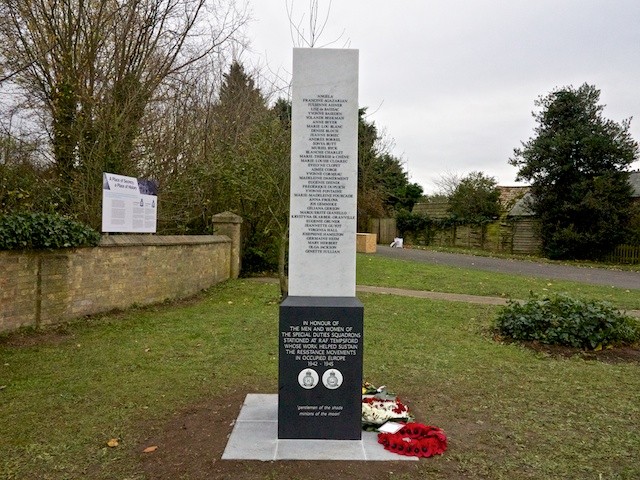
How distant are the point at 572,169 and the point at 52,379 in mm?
24974

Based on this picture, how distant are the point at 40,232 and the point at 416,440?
6263 mm

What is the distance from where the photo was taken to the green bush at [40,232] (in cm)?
711

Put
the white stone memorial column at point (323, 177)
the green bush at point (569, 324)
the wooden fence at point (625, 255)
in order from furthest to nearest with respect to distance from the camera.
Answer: the wooden fence at point (625, 255), the green bush at point (569, 324), the white stone memorial column at point (323, 177)

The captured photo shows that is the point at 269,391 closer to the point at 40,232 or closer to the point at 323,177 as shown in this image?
the point at 323,177

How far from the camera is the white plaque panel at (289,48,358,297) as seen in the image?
4062 mm

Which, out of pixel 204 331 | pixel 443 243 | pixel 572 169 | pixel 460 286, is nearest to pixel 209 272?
pixel 204 331

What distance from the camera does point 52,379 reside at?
17.8 feet

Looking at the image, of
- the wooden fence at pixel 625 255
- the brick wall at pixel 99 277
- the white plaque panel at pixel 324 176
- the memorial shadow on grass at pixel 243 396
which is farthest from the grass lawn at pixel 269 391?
the wooden fence at pixel 625 255

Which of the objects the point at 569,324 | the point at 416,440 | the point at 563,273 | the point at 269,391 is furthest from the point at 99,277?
the point at 563,273

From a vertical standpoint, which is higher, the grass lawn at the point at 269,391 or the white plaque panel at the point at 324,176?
the white plaque panel at the point at 324,176

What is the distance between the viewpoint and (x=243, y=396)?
16.5ft

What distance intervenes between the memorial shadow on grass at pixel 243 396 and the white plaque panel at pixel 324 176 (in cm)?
141

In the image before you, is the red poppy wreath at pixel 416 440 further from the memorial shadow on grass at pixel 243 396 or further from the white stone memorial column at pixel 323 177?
the white stone memorial column at pixel 323 177

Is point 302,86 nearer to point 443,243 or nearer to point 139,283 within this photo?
point 139,283
